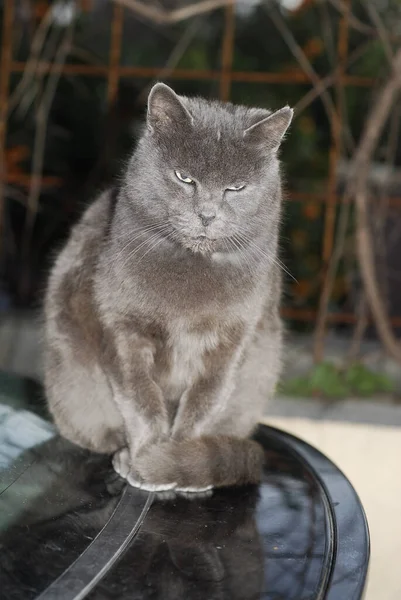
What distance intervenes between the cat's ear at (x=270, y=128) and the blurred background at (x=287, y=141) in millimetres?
1519

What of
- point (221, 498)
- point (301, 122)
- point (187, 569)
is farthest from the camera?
point (301, 122)

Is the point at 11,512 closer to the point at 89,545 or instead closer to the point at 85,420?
the point at 89,545

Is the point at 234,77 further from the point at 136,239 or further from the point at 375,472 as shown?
the point at 136,239

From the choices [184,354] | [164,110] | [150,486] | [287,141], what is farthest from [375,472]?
[287,141]

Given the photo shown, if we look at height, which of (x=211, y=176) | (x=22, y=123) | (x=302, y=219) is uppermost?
(x=211, y=176)

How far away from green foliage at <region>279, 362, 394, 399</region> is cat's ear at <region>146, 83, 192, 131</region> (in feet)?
5.91

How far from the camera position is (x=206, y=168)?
153 centimetres

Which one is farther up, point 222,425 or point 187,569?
point 187,569

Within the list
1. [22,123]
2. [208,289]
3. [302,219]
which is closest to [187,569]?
[208,289]

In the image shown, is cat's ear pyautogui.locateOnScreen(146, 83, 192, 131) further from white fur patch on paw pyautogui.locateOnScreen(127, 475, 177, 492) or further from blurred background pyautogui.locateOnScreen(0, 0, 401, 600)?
blurred background pyautogui.locateOnScreen(0, 0, 401, 600)

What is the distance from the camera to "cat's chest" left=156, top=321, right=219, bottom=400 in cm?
166

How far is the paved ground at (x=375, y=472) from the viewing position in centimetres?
229

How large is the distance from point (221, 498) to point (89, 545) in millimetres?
395

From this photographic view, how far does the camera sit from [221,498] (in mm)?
1459
